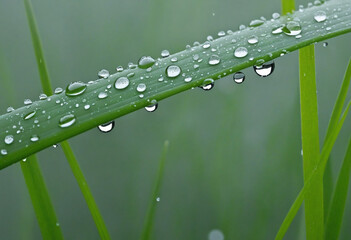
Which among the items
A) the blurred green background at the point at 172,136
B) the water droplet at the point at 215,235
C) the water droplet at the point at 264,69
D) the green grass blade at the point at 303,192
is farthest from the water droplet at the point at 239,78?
the water droplet at the point at 215,235

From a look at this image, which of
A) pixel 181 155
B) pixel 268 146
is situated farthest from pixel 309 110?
pixel 181 155

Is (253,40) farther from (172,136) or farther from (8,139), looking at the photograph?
(172,136)

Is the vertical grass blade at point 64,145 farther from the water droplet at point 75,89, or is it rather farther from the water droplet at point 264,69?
the water droplet at point 264,69

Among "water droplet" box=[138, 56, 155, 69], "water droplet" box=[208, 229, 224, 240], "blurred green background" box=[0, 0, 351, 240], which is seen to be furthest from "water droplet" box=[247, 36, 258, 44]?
"water droplet" box=[208, 229, 224, 240]

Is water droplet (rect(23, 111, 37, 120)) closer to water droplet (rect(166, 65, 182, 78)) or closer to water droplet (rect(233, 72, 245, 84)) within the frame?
water droplet (rect(166, 65, 182, 78))

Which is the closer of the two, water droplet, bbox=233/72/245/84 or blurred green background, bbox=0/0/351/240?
water droplet, bbox=233/72/245/84

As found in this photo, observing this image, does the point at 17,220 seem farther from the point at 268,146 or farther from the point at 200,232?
the point at 268,146
